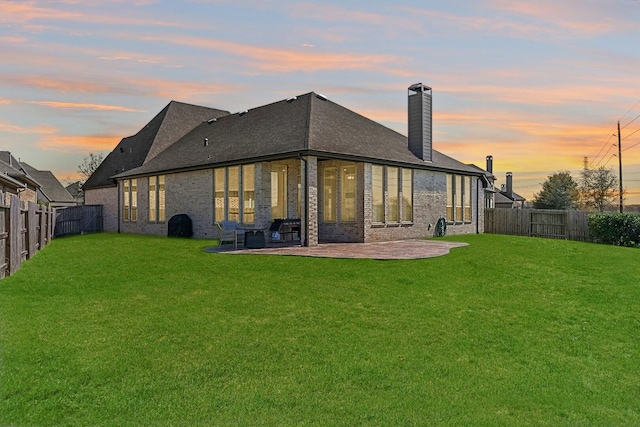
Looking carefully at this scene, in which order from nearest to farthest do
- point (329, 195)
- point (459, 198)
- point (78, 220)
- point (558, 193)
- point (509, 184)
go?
1. point (329, 195)
2. point (459, 198)
3. point (78, 220)
4. point (558, 193)
5. point (509, 184)

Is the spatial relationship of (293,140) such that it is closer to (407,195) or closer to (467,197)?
(407,195)

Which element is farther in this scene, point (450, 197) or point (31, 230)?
point (450, 197)

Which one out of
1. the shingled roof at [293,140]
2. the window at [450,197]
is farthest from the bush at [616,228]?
the window at [450,197]

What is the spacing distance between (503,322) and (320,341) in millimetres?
3120

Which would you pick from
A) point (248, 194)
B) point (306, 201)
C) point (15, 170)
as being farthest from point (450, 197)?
point (15, 170)

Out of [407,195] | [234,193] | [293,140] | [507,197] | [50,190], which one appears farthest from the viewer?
[507,197]

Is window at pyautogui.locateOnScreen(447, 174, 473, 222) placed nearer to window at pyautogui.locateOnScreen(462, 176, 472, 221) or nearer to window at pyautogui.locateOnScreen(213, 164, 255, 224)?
window at pyautogui.locateOnScreen(462, 176, 472, 221)

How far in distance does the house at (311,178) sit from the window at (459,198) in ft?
0.17

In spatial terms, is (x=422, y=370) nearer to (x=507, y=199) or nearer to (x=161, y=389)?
(x=161, y=389)

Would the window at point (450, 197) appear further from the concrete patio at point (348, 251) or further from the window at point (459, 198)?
the concrete patio at point (348, 251)

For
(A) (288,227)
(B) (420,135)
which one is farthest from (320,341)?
(B) (420,135)

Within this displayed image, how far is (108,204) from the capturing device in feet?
96.6

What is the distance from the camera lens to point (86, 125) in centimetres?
1488

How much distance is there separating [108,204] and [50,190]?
2390 cm
